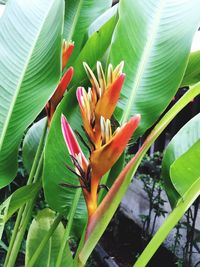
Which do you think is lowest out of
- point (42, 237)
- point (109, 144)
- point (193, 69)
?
point (42, 237)

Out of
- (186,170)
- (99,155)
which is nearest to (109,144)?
(99,155)

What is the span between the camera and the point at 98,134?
524 millimetres

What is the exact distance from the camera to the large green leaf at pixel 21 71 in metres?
0.70

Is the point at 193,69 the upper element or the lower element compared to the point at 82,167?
upper

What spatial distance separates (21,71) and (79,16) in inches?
12.2

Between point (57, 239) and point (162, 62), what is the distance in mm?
432

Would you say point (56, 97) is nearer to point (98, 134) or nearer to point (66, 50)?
point (66, 50)

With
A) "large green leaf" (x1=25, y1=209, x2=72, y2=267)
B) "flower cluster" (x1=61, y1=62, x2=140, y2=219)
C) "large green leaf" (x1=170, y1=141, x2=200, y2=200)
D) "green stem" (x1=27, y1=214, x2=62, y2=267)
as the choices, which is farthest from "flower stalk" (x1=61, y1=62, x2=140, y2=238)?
"large green leaf" (x1=25, y1=209, x2=72, y2=267)

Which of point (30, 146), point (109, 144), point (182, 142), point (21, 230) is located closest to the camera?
point (109, 144)

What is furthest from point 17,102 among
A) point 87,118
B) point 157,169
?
point 157,169

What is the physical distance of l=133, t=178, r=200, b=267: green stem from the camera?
58 cm

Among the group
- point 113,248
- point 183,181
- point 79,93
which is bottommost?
point 113,248

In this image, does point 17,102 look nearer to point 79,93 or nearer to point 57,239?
point 79,93

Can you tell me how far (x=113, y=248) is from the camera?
2289mm
